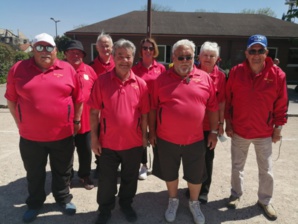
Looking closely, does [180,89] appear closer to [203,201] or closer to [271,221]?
[203,201]

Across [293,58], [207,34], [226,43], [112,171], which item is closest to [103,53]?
[112,171]

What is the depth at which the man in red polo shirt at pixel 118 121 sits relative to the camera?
2.60 metres

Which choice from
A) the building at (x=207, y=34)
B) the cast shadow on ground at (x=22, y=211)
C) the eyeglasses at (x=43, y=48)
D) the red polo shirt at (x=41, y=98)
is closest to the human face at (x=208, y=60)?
the red polo shirt at (x=41, y=98)

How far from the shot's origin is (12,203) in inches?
129

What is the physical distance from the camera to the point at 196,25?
1817cm

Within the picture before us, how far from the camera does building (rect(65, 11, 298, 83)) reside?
651 inches

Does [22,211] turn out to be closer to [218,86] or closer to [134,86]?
[134,86]

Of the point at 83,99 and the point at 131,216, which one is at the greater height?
the point at 83,99

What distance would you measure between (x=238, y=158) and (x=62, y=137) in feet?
7.23

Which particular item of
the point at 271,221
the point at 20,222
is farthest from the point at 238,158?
the point at 20,222

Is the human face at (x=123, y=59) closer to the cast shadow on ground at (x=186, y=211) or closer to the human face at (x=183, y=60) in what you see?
the human face at (x=183, y=60)

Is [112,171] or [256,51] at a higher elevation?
[256,51]

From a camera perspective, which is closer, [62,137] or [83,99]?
[62,137]

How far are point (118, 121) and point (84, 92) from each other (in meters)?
0.96
